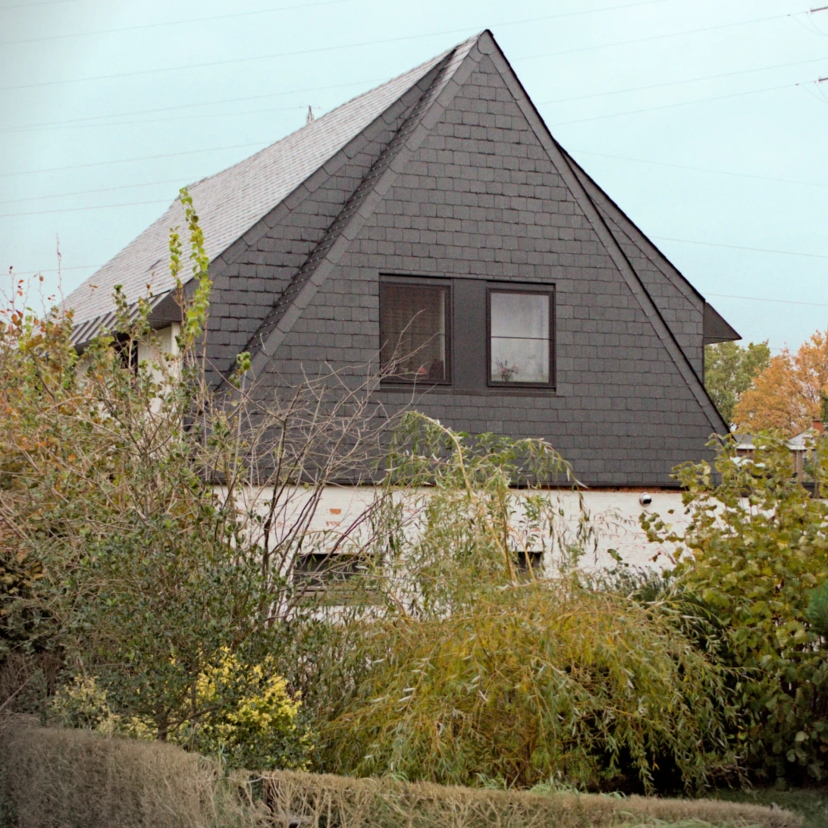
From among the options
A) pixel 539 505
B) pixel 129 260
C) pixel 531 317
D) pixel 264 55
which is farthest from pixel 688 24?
pixel 539 505

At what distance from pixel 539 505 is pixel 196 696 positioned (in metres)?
2.72

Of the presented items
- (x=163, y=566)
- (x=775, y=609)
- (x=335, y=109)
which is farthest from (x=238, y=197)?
(x=163, y=566)

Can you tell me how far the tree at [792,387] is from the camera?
56875mm

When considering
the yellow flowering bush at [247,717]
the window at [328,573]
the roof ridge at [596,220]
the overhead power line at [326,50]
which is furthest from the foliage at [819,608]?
the overhead power line at [326,50]

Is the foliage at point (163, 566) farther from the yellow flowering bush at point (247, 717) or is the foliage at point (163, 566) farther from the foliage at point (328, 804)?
the foliage at point (328, 804)

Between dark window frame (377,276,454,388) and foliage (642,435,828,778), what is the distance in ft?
17.5

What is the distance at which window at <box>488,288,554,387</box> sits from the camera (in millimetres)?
14719

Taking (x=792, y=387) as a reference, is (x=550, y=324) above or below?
below

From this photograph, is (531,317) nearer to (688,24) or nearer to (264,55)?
(264,55)

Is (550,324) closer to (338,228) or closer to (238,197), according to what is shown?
(338,228)

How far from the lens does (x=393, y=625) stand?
7.89 metres

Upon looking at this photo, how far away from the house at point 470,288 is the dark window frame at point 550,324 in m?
0.02

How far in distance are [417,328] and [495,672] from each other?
7.78 m

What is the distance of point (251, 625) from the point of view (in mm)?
7336
